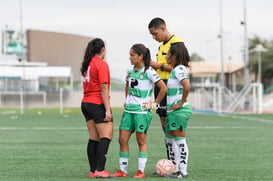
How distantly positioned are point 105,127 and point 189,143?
5.96 m

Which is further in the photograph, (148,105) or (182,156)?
(182,156)

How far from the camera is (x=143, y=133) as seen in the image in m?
8.69

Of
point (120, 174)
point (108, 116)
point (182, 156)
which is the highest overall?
point (108, 116)

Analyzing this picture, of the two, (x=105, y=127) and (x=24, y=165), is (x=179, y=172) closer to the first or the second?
(x=105, y=127)

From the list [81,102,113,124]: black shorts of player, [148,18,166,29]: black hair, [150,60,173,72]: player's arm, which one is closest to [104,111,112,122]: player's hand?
[81,102,113,124]: black shorts of player

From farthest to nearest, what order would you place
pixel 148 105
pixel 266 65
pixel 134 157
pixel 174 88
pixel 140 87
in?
pixel 266 65 → pixel 134 157 → pixel 174 88 → pixel 140 87 → pixel 148 105

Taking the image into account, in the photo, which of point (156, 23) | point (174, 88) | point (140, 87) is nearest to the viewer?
point (140, 87)

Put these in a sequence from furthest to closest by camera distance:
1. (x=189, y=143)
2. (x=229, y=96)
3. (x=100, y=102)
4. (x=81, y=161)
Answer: (x=229, y=96)
(x=189, y=143)
(x=81, y=161)
(x=100, y=102)

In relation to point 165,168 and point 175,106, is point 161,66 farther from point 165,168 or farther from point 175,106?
point 165,168

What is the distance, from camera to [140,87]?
8625 millimetres

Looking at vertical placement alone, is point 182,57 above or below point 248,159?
above

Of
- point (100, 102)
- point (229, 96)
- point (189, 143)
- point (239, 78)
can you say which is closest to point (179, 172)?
point (100, 102)

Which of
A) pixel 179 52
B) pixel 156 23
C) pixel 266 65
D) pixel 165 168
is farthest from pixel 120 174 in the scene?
pixel 266 65

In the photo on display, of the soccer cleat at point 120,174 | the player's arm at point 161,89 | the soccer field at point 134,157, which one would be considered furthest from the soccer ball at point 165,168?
the player's arm at point 161,89
